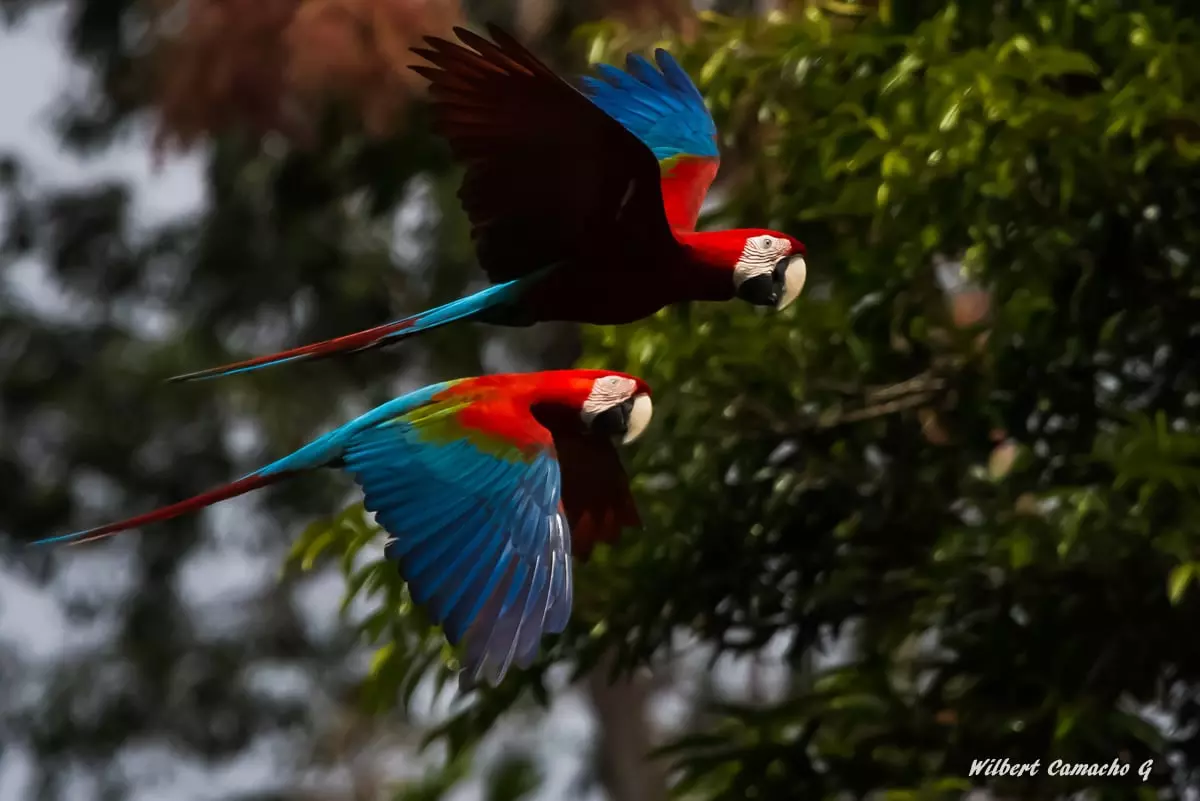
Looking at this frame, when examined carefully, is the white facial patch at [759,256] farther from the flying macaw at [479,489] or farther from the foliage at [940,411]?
the foliage at [940,411]

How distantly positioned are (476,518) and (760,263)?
0.37 m

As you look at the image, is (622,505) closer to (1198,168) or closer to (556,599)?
(556,599)

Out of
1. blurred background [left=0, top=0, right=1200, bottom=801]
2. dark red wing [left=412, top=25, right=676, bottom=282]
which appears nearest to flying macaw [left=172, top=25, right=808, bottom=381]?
dark red wing [left=412, top=25, right=676, bottom=282]

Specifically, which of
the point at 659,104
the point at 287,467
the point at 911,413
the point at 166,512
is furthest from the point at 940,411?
the point at 166,512

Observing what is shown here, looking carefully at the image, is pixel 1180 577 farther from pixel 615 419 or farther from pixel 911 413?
pixel 615 419

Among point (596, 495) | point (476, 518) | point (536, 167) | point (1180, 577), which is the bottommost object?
point (1180, 577)

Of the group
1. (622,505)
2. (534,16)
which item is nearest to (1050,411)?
(622,505)

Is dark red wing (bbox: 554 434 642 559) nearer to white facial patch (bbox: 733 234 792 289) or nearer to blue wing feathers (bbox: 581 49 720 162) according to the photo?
white facial patch (bbox: 733 234 792 289)

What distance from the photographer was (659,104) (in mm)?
2148

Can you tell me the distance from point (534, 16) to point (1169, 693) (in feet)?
10.7

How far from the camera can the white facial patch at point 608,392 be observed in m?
1.59

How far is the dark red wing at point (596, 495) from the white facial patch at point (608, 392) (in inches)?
6.3

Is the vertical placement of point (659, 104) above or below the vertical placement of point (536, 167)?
below

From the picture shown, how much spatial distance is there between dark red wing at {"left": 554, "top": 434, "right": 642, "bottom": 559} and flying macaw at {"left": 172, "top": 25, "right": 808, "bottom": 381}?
0.19 meters
